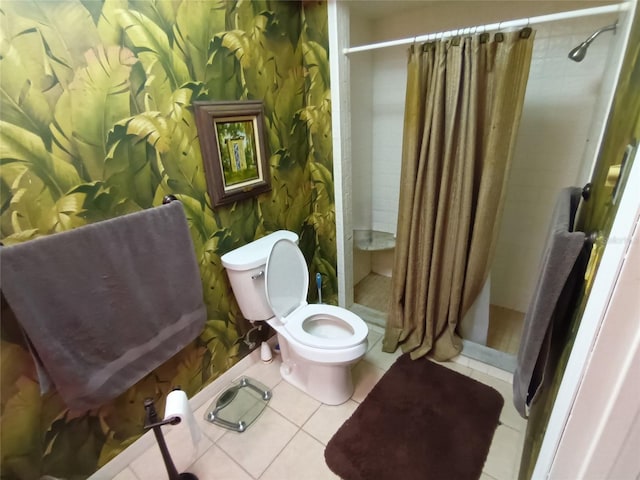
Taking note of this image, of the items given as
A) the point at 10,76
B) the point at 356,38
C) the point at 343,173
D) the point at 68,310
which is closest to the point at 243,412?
the point at 68,310

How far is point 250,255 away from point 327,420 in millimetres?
935

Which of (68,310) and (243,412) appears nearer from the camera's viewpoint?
(68,310)

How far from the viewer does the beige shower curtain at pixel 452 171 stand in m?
1.41

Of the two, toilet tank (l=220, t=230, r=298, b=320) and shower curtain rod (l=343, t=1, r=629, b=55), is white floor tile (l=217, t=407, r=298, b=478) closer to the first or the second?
toilet tank (l=220, t=230, r=298, b=320)

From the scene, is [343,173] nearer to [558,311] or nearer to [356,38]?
[356,38]

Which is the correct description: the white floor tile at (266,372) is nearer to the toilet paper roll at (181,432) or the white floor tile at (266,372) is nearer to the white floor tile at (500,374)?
the toilet paper roll at (181,432)

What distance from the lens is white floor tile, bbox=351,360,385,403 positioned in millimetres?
1751

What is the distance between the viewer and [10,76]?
0.91m

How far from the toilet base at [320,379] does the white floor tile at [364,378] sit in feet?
0.16

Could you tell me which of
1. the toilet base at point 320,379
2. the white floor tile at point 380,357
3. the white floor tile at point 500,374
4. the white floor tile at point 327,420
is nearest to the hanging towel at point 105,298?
the toilet base at point 320,379

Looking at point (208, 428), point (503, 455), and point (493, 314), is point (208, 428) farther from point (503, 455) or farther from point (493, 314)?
point (493, 314)

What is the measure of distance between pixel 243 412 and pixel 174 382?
0.40 meters

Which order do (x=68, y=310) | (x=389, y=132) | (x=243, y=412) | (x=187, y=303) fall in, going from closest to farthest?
(x=68, y=310)
(x=187, y=303)
(x=243, y=412)
(x=389, y=132)

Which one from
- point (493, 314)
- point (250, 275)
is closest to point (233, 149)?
point (250, 275)
